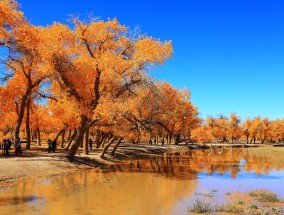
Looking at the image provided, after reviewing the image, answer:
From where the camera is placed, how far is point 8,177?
2644 cm

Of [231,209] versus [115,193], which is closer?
[231,209]

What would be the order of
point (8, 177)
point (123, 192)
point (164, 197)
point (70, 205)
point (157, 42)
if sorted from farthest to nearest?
1. point (157, 42)
2. point (8, 177)
3. point (123, 192)
4. point (164, 197)
5. point (70, 205)

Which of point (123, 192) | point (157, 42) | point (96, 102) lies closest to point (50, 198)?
point (123, 192)

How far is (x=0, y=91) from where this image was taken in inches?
1513

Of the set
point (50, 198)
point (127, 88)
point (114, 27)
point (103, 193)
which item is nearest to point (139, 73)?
point (127, 88)

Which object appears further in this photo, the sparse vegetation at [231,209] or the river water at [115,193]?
the river water at [115,193]

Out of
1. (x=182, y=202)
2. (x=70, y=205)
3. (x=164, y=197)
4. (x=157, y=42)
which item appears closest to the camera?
(x=70, y=205)

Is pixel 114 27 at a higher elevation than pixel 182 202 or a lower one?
higher

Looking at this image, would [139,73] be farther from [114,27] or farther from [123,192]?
[123,192]

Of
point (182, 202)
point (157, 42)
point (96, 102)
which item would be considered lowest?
point (182, 202)

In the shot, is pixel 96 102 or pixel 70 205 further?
pixel 96 102

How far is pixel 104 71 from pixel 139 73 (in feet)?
12.2

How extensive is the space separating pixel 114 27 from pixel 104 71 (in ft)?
16.0

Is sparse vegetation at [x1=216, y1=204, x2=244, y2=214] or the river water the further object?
the river water
